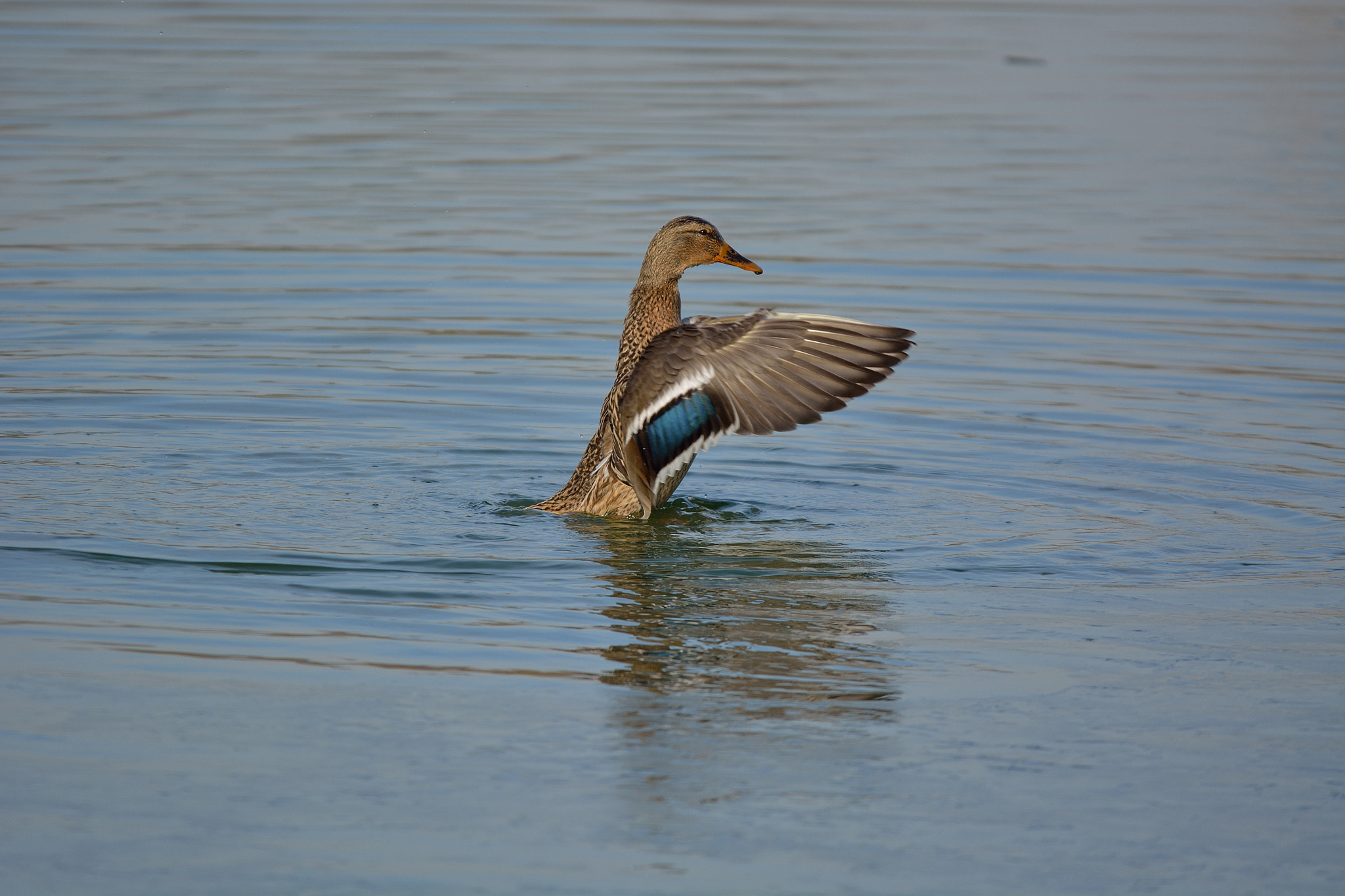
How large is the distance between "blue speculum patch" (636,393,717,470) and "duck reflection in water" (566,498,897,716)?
0.37 metres

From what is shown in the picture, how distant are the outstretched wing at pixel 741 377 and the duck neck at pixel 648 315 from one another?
684mm

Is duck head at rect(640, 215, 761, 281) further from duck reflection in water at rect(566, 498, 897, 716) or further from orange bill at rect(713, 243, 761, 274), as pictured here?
duck reflection in water at rect(566, 498, 897, 716)

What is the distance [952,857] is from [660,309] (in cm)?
397

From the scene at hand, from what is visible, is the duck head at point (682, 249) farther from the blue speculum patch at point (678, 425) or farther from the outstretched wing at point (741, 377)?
the blue speculum patch at point (678, 425)

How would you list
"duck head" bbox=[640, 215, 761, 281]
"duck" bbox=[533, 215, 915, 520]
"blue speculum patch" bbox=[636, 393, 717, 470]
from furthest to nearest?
1. "duck head" bbox=[640, 215, 761, 281]
2. "blue speculum patch" bbox=[636, 393, 717, 470]
3. "duck" bbox=[533, 215, 915, 520]

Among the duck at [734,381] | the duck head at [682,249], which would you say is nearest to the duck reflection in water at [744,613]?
the duck at [734,381]

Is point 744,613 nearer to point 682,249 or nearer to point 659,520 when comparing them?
point 659,520

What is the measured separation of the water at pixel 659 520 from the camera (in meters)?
4.06

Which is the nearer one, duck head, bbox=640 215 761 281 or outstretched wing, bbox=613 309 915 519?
outstretched wing, bbox=613 309 915 519

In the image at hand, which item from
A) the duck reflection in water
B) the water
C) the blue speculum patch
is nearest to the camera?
the water

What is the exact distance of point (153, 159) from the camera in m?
16.0

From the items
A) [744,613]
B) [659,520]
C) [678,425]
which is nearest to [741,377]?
[678,425]

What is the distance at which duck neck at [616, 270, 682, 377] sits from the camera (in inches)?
294

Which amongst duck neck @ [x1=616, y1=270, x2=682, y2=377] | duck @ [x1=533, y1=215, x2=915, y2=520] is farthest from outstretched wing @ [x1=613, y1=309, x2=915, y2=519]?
duck neck @ [x1=616, y1=270, x2=682, y2=377]
